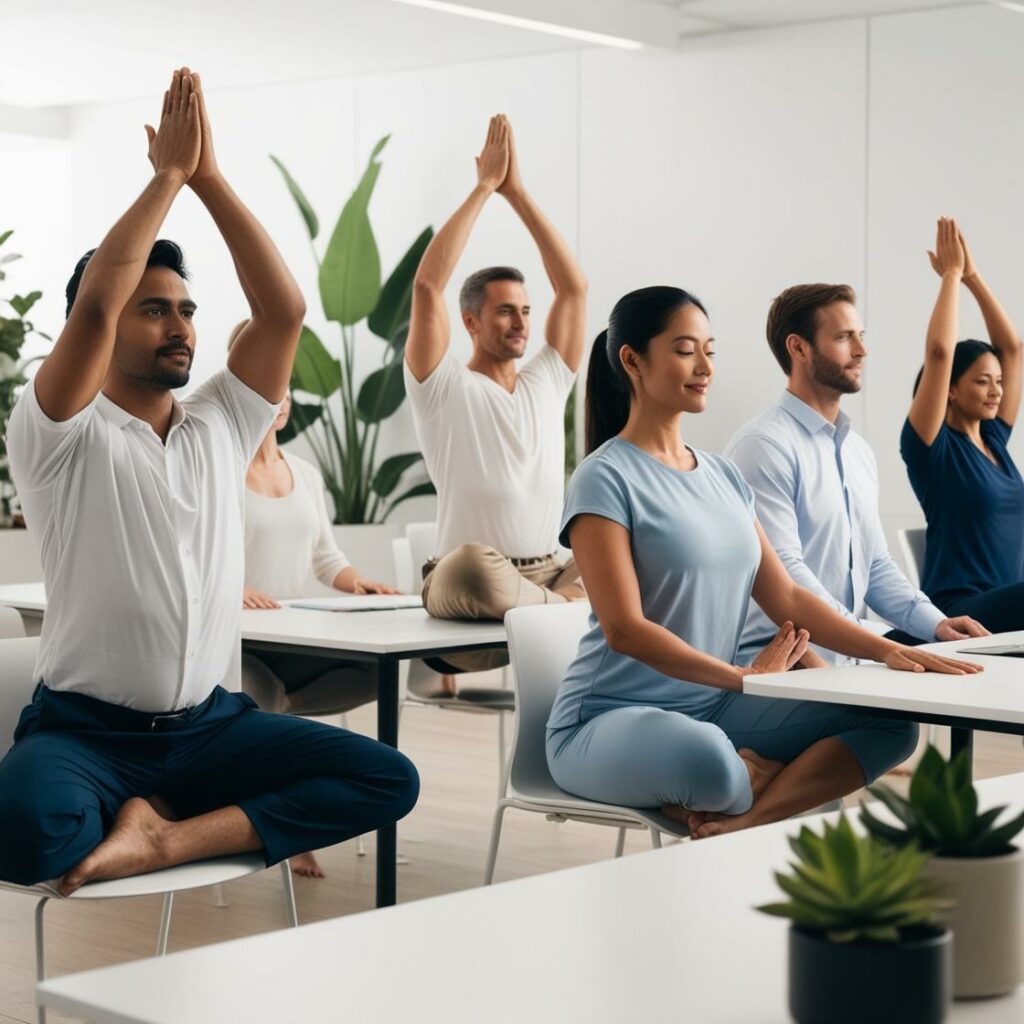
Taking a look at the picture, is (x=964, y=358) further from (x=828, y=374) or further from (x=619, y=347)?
(x=619, y=347)

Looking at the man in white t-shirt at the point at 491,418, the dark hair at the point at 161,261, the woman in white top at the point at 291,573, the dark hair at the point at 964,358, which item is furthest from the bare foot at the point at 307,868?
the dark hair at the point at 964,358

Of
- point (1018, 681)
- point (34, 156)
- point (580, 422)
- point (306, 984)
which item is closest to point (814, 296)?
point (1018, 681)

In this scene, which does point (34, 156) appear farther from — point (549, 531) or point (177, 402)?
point (177, 402)

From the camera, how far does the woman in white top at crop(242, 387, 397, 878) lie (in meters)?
4.24

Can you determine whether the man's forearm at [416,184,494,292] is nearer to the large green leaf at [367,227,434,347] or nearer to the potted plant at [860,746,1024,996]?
the large green leaf at [367,227,434,347]

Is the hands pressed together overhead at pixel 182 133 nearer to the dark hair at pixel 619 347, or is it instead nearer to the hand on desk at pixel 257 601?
the dark hair at pixel 619 347

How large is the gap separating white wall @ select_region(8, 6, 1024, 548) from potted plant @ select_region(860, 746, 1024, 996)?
570 centimetres

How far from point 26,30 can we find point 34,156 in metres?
2.38

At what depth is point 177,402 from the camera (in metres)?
2.97

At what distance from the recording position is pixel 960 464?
187 inches

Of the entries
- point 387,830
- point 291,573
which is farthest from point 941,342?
point 387,830

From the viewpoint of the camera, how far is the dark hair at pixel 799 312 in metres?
3.77

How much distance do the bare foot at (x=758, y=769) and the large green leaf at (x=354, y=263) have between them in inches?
206

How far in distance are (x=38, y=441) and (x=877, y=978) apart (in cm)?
200
